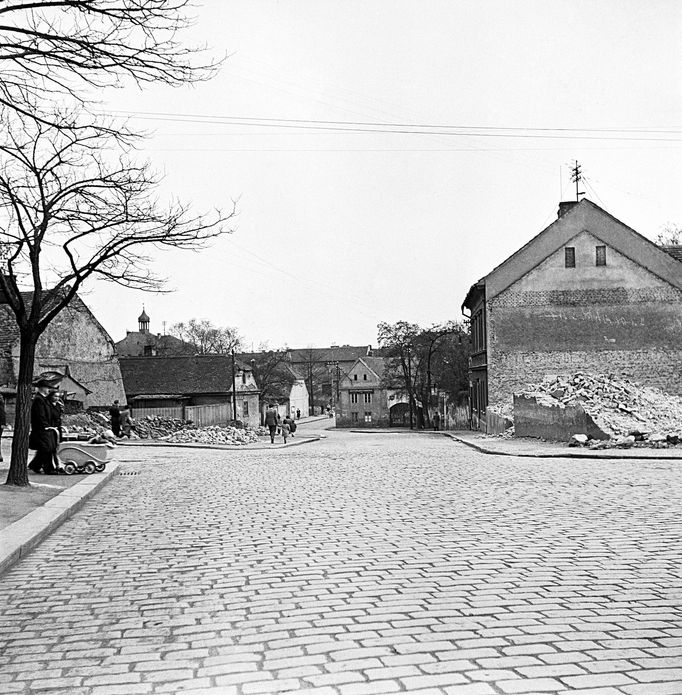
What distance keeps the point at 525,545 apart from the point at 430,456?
13.6 metres

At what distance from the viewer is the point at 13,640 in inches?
205

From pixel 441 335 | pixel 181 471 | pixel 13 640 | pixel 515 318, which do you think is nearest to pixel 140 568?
pixel 13 640

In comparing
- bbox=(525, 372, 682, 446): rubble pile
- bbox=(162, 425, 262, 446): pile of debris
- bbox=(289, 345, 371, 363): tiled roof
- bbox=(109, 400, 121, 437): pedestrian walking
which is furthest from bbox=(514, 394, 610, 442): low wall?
bbox=(289, 345, 371, 363): tiled roof

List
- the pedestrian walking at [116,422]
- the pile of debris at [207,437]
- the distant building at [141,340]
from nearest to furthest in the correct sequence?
the pile of debris at [207,437] → the pedestrian walking at [116,422] → the distant building at [141,340]

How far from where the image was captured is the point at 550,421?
2633 centimetres

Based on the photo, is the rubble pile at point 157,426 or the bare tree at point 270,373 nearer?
the rubble pile at point 157,426

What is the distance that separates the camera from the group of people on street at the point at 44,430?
15.1m

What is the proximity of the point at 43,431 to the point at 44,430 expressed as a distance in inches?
1.0

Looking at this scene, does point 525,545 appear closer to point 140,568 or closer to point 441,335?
point 140,568

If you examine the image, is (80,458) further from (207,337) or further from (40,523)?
(207,337)

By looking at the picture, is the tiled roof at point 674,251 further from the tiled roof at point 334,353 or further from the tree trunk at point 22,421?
the tiled roof at point 334,353

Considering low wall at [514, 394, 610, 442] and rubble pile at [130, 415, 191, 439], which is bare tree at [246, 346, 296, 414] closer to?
rubble pile at [130, 415, 191, 439]

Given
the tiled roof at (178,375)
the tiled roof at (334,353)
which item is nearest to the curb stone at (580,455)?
the tiled roof at (178,375)

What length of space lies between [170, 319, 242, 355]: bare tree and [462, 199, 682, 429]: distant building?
2281 inches
